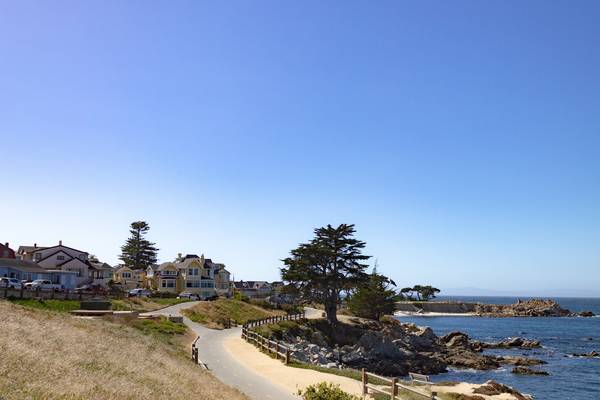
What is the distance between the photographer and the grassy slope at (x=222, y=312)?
194 ft

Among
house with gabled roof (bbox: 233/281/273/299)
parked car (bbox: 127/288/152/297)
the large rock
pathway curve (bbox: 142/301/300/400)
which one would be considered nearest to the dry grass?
pathway curve (bbox: 142/301/300/400)

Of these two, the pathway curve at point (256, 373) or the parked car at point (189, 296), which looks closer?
the pathway curve at point (256, 373)

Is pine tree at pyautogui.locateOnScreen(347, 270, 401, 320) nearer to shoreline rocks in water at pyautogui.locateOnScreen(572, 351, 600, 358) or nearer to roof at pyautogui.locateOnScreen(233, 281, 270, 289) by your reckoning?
shoreline rocks in water at pyautogui.locateOnScreen(572, 351, 600, 358)

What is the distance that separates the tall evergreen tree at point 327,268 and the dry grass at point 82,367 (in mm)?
39709

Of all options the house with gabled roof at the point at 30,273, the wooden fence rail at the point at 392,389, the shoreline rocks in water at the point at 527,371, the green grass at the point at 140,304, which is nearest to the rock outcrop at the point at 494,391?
the wooden fence rail at the point at 392,389

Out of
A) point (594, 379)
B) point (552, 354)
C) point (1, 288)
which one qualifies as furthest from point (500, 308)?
point (1, 288)

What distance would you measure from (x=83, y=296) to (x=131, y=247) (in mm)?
75159

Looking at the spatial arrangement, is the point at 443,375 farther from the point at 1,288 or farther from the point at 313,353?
the point at 1,288

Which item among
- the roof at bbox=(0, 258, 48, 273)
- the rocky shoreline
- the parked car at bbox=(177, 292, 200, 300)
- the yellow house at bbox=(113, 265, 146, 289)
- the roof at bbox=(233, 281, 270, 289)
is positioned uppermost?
the roof at bbox=(0, 258, 48, 273)

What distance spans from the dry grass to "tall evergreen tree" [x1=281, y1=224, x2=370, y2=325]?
39.7 m

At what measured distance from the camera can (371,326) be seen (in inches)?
2867

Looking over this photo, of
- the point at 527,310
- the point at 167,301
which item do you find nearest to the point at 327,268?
the point at 167,301

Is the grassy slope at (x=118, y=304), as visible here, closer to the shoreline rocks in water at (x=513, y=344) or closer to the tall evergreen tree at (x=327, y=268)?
the tall evergreen tree at (x=327, y=268)

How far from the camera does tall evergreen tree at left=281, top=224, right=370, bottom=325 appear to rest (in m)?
66.4
